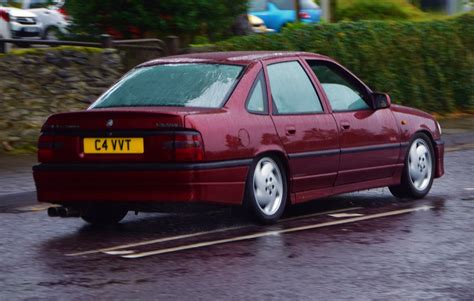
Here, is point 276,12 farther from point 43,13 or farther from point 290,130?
point 290,130

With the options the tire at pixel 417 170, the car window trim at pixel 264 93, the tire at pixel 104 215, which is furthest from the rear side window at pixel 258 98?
the tire at pixel 417 170

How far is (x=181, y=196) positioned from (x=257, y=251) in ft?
2.83

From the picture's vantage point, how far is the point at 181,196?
29.8ft

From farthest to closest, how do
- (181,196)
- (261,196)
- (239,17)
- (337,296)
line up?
(239,17) < (261,196) < (181,196) < (337,296)

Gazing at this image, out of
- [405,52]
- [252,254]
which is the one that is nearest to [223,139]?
[252,254]

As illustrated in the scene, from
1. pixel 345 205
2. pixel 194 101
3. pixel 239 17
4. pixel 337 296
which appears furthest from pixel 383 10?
pixel 337 296

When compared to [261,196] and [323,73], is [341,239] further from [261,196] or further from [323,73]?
[323,73]

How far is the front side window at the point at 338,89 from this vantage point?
10.8 metres

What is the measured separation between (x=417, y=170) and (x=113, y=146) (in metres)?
3.45

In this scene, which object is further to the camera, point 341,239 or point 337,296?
point 341,239

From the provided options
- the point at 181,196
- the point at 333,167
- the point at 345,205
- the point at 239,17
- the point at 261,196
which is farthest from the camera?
the point at 239,17

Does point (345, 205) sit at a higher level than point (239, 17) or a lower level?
lower

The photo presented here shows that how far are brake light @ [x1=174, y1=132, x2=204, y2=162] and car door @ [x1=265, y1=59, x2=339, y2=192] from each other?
3.22 feet

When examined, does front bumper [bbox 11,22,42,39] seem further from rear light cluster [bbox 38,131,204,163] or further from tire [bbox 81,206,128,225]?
rear light cluster [bbox 38,131,204,163]
